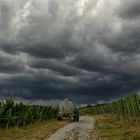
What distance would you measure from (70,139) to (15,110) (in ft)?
72.3

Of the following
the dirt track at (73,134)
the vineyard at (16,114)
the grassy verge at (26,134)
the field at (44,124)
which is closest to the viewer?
the dirt track at (73,134)

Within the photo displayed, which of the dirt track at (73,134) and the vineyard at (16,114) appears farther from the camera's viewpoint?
the vineyard at (16,114)

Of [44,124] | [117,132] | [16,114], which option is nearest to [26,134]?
[117,132]

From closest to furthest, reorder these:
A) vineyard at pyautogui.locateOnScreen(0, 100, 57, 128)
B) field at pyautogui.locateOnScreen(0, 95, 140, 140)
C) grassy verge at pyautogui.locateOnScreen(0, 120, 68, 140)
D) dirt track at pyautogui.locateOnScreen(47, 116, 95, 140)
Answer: dirt track at pyautogui.locateOnScreen(47, 116, 95, 140) → grassy verge at pyautogui.locateOnScreen(0, 120, 68, 140) → field at pyautogui.locateOnScreen(0, 95, 140, 140) → vineyard at pyautogui.locateOnScreen(0, 100, 57, 128)

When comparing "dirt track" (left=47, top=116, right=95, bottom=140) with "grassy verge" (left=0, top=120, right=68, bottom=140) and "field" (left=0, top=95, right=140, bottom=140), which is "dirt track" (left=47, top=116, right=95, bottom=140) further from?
"grassy verge" (left=0, top=120, right=68, bottom=140)

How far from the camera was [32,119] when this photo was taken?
51719mm

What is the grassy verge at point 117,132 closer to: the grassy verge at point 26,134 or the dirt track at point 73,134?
the dirt track at point 73,134

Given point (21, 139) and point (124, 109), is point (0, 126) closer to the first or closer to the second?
point (21, 139)

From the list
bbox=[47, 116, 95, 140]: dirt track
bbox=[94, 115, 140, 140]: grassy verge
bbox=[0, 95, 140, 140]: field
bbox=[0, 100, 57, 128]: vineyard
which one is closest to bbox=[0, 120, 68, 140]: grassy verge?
bbox=[0, 95, 140, 140]: field

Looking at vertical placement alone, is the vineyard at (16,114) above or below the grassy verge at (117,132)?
above

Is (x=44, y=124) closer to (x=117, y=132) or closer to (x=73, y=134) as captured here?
(x=117, y=132)

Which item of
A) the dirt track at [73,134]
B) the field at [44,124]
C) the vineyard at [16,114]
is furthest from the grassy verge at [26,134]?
the vineyard at [16,114]

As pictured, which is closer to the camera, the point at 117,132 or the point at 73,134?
the point at 73,134

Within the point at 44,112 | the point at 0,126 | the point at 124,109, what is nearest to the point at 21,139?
the point at 0,126
